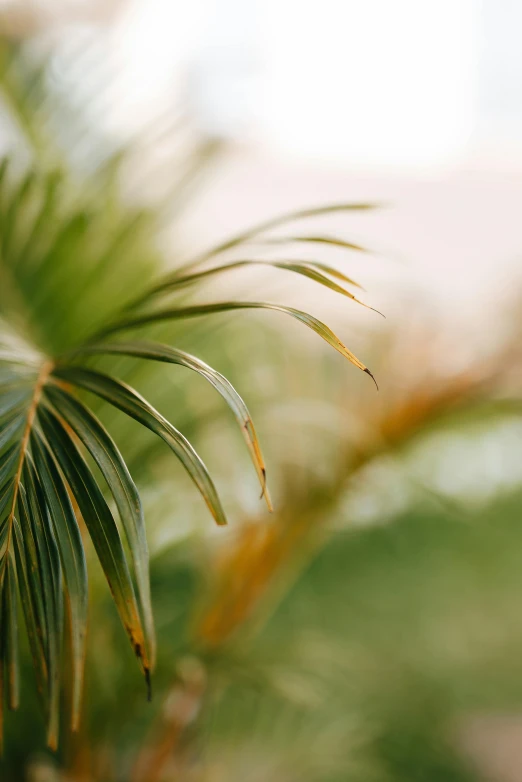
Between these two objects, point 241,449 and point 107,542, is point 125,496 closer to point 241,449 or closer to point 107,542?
point 107,542

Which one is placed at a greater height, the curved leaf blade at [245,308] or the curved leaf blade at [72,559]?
the curved leaf blade at [245,308]

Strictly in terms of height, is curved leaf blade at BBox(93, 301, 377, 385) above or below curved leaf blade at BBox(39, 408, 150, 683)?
above

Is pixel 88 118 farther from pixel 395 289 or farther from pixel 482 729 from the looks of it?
pixel 482 729

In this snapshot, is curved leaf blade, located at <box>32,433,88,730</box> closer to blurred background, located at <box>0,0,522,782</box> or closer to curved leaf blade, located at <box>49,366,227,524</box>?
curved leaf blade, located at <box>49,366,227,524</box>

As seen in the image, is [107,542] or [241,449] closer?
[107,542]

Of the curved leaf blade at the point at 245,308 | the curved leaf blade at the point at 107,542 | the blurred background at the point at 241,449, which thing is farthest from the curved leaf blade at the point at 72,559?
the blurred background at the point at 241,449

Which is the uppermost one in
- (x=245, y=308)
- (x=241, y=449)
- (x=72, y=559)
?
(x=245, y=308)

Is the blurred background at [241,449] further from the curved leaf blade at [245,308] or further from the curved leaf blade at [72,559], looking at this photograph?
the curved leaf blade at [72,559]

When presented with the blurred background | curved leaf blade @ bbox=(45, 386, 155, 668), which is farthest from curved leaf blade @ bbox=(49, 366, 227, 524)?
the blurred background

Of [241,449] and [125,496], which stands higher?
[125,496]

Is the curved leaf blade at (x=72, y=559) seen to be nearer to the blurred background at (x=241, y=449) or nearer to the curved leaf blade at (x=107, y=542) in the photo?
the curved leaf blade at (x=107, y=542)

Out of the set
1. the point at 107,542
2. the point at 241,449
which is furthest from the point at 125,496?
the point at 241,449

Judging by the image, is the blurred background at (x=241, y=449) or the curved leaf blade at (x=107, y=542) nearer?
the curved leaf blade at (x=107, y=542)
